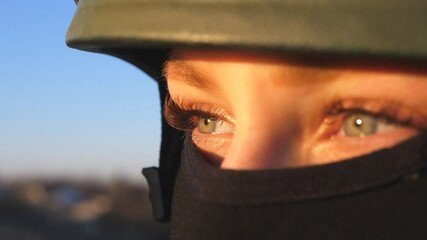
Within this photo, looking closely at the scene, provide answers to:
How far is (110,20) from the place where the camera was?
164 centimetres

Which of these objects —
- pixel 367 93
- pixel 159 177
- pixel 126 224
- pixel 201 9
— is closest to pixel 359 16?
pixel 367 93

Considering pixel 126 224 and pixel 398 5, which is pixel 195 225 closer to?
pixel 398 5

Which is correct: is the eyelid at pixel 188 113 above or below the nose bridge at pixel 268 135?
above

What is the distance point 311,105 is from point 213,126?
1.37ft

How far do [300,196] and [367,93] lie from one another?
219 mm

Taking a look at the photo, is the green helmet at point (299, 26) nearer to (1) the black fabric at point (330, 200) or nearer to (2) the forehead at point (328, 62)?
(2) the forehead at point (328, 62)

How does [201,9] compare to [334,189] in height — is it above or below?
above

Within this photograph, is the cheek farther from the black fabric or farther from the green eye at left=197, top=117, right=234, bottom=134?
the black fabric

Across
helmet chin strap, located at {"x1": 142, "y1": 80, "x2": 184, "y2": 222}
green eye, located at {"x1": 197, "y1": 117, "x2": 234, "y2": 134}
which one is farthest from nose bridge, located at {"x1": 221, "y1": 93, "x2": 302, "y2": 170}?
helmet chin strap, located at {"x1": 142, "y1": 80, "x2": 184, "y2": 222}

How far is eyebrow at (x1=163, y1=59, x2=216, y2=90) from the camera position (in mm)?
1687

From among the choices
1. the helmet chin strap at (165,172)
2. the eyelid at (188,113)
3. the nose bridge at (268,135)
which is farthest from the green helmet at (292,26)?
the helmet chin strap at (165,172)

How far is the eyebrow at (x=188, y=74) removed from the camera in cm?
169

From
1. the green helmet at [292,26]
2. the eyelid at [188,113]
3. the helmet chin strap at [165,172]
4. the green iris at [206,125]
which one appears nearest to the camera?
the green helmet at [292,26]

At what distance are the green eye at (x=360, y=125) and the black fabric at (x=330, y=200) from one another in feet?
0.29
